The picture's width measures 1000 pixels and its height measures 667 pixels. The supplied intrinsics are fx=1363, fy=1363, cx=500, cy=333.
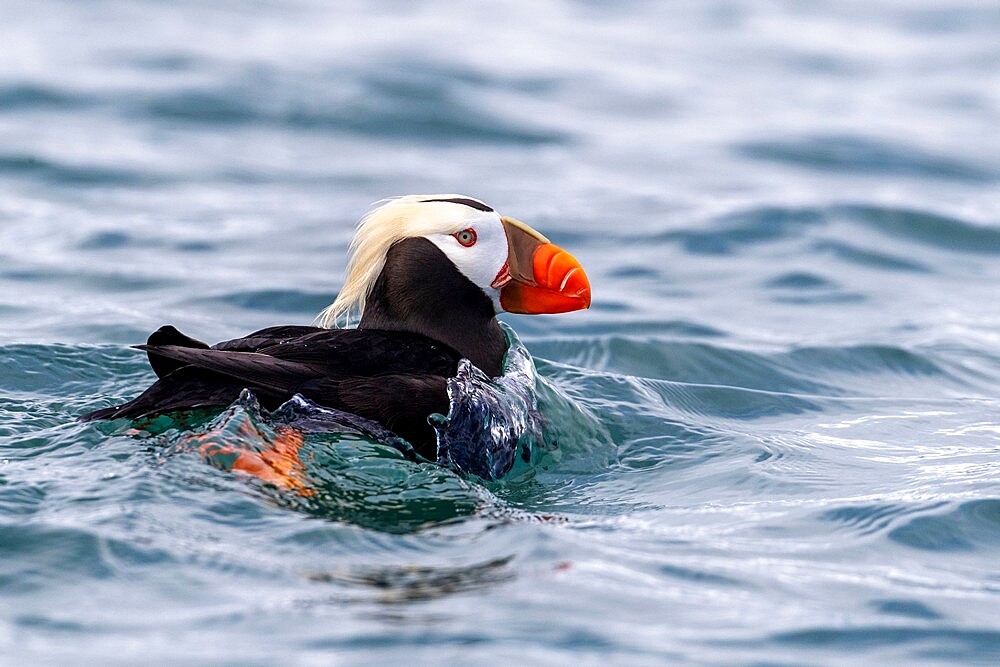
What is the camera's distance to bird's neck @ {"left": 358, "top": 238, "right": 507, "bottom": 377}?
16.5 ft

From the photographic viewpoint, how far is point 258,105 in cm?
1225

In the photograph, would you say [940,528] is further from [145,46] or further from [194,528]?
[145,46]

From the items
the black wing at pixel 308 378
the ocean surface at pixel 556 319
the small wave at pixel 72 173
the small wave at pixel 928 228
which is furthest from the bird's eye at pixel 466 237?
the small wave at pixel 72 173

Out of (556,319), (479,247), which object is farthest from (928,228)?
(479,247)

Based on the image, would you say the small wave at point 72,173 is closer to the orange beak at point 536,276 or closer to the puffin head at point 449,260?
the puffin head at point 449,260

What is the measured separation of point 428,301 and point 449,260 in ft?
0.56

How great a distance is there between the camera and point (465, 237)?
5.04 m

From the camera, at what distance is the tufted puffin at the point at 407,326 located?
14.8 feet

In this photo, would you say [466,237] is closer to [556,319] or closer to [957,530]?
[957,530]

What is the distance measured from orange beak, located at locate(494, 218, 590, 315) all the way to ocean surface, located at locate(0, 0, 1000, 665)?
1.92 feet

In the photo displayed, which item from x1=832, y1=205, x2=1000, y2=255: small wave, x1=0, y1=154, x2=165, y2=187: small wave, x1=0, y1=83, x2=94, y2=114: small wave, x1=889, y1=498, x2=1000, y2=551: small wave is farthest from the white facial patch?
x1=0, y1=83, x2=94, y2=114: small wave

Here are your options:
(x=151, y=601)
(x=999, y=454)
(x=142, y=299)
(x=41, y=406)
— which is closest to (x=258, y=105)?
(x=142, y=299)

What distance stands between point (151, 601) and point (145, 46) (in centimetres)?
1152

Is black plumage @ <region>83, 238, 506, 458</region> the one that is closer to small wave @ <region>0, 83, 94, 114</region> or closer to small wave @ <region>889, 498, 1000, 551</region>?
small wave @ <region>889, 498, 1000, 551</region>
